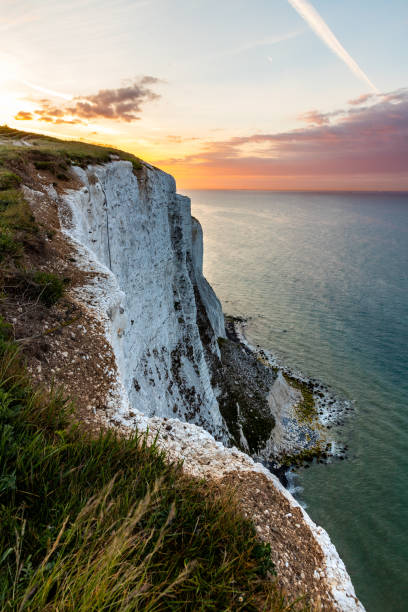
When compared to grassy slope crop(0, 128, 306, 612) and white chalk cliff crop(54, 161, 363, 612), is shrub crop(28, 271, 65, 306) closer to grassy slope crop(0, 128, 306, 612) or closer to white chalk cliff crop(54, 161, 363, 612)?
white chalk cliff crop(54, 161, 363, 612)

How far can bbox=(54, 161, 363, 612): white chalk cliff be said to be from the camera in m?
6.55

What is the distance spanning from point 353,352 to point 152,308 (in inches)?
1557

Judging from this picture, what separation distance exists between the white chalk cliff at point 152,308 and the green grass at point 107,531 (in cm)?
166

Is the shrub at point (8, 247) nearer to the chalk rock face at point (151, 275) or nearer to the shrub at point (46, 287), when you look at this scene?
the shrub at point (46, 287)

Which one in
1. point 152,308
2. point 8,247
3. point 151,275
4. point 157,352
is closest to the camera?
point 8,247

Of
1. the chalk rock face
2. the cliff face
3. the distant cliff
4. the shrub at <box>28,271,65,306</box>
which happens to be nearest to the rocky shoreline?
the distant cliff

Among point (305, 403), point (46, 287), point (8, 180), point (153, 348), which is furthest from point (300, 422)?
point (46, 287)

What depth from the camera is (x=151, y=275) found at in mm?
27984

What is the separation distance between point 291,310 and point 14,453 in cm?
6902

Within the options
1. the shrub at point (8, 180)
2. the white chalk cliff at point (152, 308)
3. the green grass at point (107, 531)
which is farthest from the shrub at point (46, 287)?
the shrub at point (8, 180)

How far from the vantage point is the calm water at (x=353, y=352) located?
27.3 meters

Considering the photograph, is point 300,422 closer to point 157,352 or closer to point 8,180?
point 157,352

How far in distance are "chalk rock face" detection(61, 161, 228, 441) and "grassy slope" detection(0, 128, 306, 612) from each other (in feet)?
35.3

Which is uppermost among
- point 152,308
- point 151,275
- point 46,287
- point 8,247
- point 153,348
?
point 8,247
